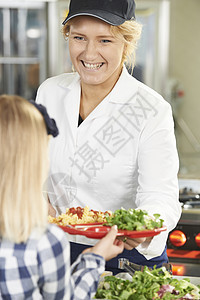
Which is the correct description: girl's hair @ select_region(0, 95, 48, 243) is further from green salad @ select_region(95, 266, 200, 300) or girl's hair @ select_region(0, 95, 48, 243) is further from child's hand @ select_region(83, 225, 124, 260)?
green salad @ select_region(95, 266, 200, 300)

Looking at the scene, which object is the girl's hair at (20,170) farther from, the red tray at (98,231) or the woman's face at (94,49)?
the woman's face at (94,49)

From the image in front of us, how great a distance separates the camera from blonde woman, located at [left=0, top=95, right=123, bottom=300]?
1.24 meters

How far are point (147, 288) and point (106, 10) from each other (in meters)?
0.91

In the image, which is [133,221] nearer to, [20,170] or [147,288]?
[147,288]

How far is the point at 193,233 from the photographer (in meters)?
2.74

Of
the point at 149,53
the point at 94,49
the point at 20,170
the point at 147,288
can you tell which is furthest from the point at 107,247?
the point at 149,53

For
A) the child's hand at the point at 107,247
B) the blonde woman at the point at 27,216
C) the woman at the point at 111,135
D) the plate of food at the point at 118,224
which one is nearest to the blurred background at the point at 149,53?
the woman at the point at 111,135

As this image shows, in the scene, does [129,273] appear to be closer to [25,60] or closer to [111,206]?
[111,206]

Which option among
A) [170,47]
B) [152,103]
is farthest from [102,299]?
[170,47]

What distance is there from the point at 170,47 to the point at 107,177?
89.1 inches

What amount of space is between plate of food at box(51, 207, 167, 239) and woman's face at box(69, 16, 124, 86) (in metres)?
0.54

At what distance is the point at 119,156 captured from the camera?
198 centimetres

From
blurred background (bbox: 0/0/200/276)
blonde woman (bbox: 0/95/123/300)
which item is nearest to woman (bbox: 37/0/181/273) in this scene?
blonde woman (bbox: 0/95/123/300)

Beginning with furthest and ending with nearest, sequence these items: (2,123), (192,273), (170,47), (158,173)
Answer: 1. (170,47)
2. (192,273)
3. (158,173)
4. (2,123)
